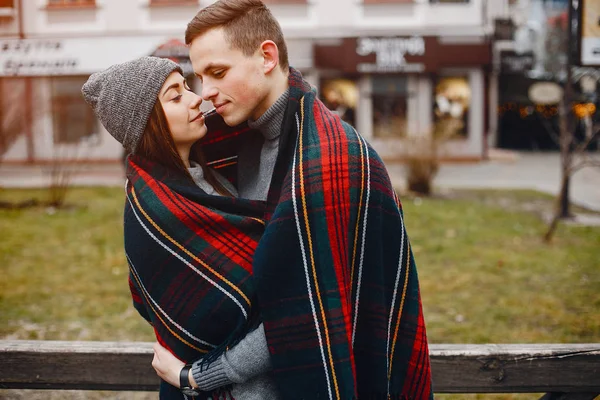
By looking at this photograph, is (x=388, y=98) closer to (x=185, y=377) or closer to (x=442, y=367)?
(x=442, y=367)

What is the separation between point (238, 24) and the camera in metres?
1.71

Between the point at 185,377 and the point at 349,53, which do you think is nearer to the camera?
the point at 185,377

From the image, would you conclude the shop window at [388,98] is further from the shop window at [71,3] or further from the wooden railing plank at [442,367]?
the wooden railing plank at [442,367]

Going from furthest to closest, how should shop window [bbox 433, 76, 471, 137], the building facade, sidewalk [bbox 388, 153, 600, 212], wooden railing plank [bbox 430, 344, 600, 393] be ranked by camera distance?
shop window [bbox 433, 76, 471, 137]
the building facade
sidewalk [bbox 388, 153, 600, 212]
wooden railing plank [bbox 430, 344, 600, 393]

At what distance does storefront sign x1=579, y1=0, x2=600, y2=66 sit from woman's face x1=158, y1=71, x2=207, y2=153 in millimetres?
7935

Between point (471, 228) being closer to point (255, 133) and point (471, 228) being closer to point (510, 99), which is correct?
point (255, 133)

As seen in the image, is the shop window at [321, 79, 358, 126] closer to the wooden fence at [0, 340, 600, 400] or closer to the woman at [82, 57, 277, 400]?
the wooden fence at [0, 340, 600, 400]

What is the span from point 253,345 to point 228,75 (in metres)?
0.70

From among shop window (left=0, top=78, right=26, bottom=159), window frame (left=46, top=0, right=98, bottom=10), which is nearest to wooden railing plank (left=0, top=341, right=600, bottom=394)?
shop window (left=0, top=78, right=26, bottom=159)

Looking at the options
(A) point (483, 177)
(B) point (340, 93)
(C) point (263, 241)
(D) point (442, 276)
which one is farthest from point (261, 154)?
(B) point (340, 93)

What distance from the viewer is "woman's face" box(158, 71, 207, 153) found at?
70.1 inches

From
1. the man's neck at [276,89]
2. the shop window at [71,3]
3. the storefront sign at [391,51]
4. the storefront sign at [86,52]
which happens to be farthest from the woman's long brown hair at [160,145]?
the storefront sign at [391,51]

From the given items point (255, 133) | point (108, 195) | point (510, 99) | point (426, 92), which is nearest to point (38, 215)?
point (108, 195)

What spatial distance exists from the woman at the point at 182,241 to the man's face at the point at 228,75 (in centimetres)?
9
